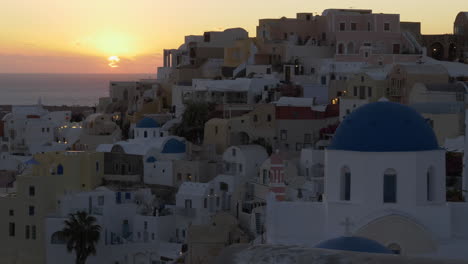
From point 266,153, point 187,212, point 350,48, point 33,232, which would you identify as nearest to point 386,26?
point 350,48

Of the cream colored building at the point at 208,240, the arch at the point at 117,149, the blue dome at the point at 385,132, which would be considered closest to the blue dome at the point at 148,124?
the arch at the point at 117,149

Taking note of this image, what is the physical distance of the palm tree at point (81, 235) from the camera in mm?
27922

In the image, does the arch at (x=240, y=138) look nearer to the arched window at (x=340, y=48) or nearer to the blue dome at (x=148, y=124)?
the blue dome at (x=148, y=124)

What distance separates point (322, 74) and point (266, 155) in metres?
10.2

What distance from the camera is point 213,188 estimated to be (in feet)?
99.6

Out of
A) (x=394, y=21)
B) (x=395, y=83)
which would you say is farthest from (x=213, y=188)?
(x=394, y=21)

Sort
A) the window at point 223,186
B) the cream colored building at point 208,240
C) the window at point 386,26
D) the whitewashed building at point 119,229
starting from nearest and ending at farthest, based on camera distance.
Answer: the cream colored building at point 208,240 < the whitewashed building at point 119,229 < the window at point 223,186 < the window at point 386,26

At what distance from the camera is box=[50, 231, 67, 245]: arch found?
28797 millimetres

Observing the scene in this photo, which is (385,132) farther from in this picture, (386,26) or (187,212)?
(386,26)

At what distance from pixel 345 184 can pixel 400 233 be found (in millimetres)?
1330

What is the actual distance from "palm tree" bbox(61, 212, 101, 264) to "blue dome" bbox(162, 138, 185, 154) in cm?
631

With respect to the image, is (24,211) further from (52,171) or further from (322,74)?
(322,74)

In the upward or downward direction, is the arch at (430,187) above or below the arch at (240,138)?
below

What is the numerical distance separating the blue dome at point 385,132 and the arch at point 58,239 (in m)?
13.5
